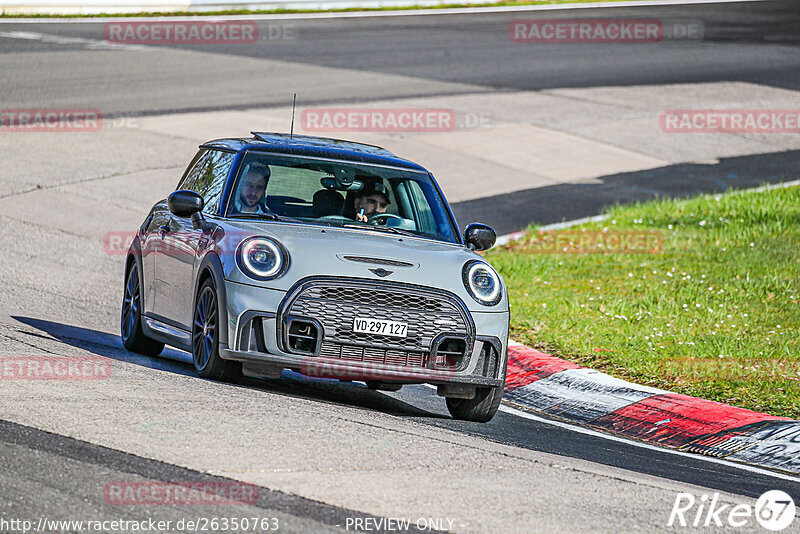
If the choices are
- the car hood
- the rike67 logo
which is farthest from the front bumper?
the rike67 logo

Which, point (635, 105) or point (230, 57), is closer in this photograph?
point (635, 105)

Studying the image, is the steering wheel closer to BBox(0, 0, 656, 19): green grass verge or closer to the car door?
the car door

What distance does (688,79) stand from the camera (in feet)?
85.9

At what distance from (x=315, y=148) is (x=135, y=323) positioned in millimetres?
1930

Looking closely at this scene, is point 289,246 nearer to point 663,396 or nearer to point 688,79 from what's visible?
point 663,396

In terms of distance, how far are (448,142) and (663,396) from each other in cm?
1162

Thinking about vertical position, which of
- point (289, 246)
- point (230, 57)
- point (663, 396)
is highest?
point (230, 57)

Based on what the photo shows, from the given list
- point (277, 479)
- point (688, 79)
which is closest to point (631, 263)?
point (277, 479)

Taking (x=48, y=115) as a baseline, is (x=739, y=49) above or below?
above

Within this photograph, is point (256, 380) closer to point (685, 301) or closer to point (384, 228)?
point (384, 228)

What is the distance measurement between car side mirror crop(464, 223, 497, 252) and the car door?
1.68 m

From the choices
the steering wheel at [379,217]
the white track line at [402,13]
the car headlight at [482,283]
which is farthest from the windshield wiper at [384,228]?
the white track line at [402,13]

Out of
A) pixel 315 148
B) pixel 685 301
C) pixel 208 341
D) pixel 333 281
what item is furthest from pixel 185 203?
pixel 685 301

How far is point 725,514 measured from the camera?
5.82 metres
